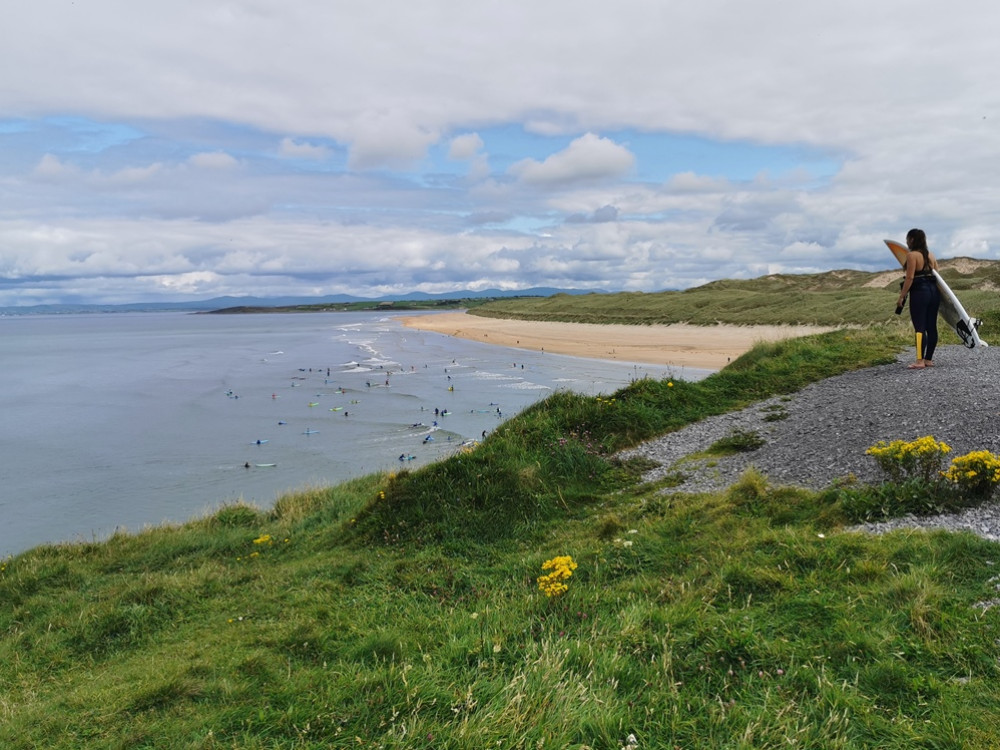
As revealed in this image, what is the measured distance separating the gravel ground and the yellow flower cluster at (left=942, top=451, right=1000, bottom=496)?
0.25m

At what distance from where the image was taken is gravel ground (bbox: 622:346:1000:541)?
9195 millimetres

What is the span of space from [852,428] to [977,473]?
4.01 meters

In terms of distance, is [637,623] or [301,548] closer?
[637,623]

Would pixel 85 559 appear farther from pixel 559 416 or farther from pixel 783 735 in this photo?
pixel 783 735

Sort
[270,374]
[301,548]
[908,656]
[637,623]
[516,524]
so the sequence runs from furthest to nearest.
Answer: [270,374] < [301,548] < [516,524] < [637,623] < [908,656]

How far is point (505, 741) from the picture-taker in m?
3.65

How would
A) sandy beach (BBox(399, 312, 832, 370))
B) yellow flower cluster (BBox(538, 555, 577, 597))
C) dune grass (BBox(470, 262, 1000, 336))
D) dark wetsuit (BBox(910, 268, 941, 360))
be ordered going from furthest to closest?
dune grass (BBox(470, 262, 1000, 336)), sandy beach (BBox(399, 312, 832, 370)), dark wetsuit (BBox(910, 268, 941, 360)), yellow flower cluster (BBox(538, 555, 577, 597))

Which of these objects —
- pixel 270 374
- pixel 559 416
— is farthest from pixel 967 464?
pixel 270 374

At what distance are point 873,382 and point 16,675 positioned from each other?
15.8 metres

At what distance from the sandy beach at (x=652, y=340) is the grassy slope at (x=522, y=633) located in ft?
94.1

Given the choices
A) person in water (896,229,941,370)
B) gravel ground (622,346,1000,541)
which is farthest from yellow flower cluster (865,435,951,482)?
person in water (896,229,941,370)

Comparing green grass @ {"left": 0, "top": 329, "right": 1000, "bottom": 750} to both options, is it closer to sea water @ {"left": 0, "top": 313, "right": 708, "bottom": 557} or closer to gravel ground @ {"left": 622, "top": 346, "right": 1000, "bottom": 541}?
gravel ground @ {"left": 622, "top": 346, "right": 1000, "bottom": 541}

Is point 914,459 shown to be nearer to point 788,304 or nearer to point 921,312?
point 921,312

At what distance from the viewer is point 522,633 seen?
532 cm
